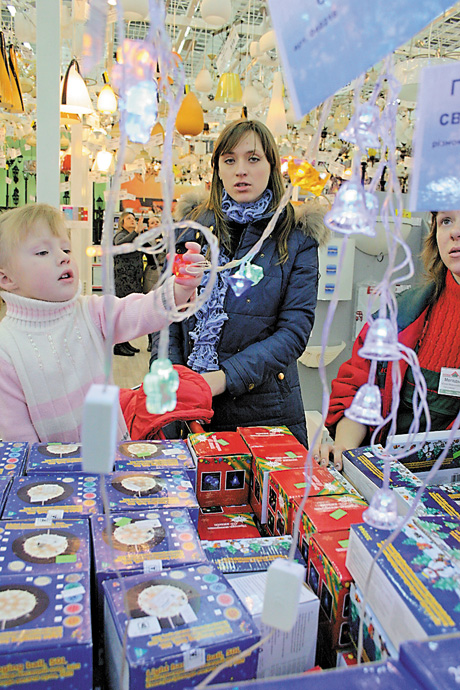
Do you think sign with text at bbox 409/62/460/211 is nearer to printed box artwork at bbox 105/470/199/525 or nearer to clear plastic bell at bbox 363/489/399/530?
clear plastic bell at bbox 363/489/399/530

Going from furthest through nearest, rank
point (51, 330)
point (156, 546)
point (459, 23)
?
point (459, 23) → point (51, 330) → point (156, 546)

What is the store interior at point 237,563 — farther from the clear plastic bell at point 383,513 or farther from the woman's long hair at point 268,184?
the woman's long hair at point 268,184

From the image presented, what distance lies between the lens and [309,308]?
5.86 ft

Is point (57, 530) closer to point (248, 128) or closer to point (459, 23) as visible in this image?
point (248, 128)

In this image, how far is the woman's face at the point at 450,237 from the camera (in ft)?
3.88

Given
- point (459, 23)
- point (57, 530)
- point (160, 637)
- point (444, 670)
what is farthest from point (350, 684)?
point (459, 23)

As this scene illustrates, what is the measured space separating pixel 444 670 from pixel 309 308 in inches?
50.9

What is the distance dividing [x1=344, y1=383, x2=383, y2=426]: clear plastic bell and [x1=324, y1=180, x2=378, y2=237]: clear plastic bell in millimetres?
168

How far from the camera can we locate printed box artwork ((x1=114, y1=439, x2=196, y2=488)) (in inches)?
41.9

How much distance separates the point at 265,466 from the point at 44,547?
0.49 metres

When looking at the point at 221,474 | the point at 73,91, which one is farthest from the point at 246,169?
the point at 73,91

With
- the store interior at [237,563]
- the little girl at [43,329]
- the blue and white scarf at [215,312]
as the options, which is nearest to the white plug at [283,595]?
the store interior at [237,563]

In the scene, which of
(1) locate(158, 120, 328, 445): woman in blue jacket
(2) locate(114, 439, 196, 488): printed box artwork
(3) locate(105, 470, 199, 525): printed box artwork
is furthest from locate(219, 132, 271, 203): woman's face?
(3) locate(105, 470, 199, 525): printed box artwork

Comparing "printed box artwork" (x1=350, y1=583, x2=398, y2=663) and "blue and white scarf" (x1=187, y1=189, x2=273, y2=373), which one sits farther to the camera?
"blue and white scarf" (x1=187, y1=189, x2=273, y2=373)
